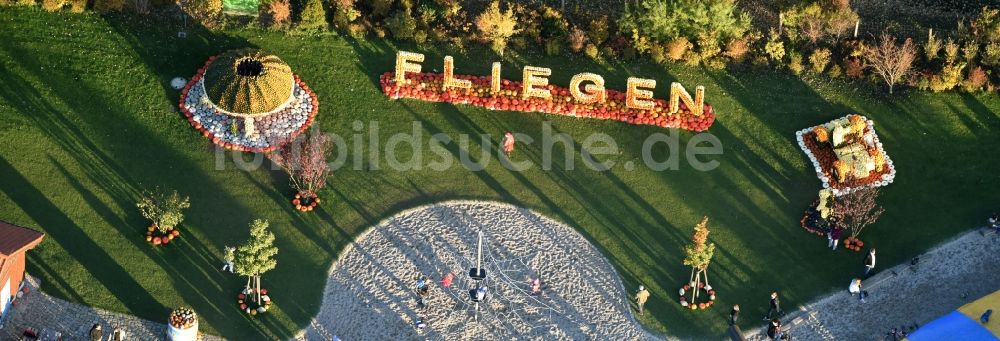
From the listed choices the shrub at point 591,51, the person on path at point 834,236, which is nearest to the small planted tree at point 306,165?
the shrub at point 591,51

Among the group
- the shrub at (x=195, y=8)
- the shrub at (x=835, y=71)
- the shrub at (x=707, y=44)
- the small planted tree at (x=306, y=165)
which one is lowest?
the small planted tree at (x=306, y=165)

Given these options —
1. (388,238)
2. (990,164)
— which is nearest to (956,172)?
(990,164)

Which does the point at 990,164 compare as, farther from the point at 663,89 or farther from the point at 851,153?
the point at 663,89

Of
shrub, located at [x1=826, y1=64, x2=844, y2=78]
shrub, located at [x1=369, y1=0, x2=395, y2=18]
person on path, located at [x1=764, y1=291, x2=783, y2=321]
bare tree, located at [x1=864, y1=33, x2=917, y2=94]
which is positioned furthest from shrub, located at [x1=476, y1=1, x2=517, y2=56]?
person on path, located at [x1=764, y1=291, x2=783, y2=321]

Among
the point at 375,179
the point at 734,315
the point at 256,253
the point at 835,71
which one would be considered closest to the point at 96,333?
the point at 256,253

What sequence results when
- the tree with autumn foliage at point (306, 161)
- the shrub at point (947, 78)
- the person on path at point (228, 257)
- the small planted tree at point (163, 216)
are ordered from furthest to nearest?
the shrub at point (947, 78)
the tree with autumn foliage at point (306, 161)
the small planted tree at point (163, 216)
the person on path at point (228, 257)

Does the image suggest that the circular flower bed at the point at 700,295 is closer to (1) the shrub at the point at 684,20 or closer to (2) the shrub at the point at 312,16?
(1) the shrub at the point at 684,20

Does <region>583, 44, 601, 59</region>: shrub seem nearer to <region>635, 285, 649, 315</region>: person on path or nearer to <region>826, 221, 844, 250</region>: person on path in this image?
<region>635, 285, 649, 315</region>: person on path
